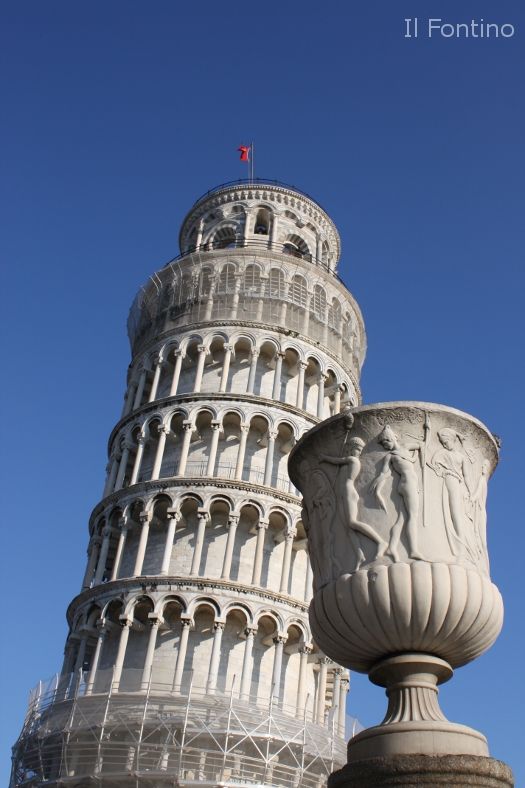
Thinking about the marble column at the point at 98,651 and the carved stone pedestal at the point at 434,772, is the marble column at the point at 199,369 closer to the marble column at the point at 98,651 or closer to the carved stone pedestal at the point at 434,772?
the marble column at the point at 98,651

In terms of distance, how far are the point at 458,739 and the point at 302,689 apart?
74.7 feet

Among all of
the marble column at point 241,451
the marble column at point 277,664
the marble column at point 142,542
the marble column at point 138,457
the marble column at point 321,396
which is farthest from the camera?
the marble column at point 321,396

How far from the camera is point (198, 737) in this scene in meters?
25.7

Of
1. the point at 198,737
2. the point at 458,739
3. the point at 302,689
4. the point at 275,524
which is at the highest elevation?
the point at 275,524

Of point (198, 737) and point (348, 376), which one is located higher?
point (348, 376)

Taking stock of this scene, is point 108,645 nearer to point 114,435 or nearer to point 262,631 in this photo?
point 262,631

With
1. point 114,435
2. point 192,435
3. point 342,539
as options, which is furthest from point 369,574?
point 114,435

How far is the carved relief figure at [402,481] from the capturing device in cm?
859

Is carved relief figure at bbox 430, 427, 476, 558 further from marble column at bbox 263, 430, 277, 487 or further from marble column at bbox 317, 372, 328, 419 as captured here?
marble column at bbox 317, 372, 328, 419

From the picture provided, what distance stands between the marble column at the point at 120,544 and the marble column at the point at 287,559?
597 centimetres

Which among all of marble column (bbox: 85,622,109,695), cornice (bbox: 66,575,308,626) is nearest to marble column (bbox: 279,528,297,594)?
Answer: cornice (bbox: 66,575,308,626)

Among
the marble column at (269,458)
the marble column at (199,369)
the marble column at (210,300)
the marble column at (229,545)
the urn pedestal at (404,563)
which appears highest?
the marble column at (210,300)

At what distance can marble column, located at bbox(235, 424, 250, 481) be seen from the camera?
31844mm

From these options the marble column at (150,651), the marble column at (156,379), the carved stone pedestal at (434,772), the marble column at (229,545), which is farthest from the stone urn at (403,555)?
the marble column at (156,379)
